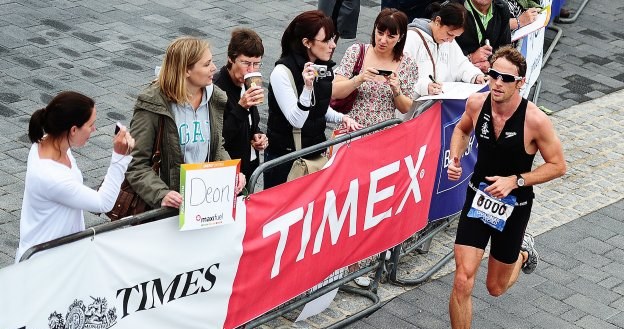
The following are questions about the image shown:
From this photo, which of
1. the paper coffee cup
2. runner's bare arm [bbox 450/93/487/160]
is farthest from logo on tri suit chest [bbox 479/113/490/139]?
the paper coffee cup

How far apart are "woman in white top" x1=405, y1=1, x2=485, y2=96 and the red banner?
0.73 m

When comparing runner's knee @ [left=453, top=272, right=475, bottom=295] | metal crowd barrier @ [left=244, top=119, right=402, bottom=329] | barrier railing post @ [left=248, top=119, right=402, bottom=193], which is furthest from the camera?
runner's knee @ [left=453, top=272, right=475, bottom=295]

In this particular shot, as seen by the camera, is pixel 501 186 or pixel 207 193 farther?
pixel 501 186

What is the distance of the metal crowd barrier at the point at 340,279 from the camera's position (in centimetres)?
678

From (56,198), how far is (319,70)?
2.36 metres

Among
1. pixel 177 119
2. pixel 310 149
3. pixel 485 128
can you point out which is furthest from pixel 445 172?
pixel 177 119

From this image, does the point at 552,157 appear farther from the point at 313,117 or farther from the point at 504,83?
the point at 313,117

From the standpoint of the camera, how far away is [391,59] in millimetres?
8164

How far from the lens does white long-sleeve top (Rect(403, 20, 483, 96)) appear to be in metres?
8.69

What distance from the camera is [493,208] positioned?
7.37 metres

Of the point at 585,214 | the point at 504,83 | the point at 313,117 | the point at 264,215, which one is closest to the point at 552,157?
the point at 504,83

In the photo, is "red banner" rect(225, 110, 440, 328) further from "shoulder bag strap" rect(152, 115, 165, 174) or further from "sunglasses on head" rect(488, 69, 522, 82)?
"sunglasses on head" rect(488, 69, 522, 82)

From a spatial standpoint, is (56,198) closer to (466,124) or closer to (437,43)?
(466,124)

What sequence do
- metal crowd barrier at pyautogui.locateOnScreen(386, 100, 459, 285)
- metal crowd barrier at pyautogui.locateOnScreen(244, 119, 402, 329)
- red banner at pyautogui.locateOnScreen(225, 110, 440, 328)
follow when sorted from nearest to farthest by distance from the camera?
red banner at pyautogui.locateOnScreen(225, 110, 440, 328), metal crowd barrier at pyautogui.locateOnScreen(244, 119, 402, 329), metal crowd barrier at pyautogui.locateOnScreen(386, 100, 459, 285)
